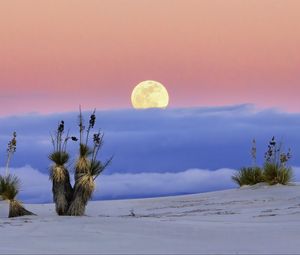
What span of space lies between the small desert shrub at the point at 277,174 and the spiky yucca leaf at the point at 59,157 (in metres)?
8.71

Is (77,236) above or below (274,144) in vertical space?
below

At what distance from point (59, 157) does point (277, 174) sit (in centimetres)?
907

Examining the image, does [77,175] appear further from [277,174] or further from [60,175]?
[277,174]

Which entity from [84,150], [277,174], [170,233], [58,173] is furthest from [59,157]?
[277,174]

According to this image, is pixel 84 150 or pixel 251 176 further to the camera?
pixel 251 176

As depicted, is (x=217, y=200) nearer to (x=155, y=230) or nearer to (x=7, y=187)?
(x=7, y=187)

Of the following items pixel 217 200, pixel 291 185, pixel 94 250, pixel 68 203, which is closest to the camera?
pixel 94 250

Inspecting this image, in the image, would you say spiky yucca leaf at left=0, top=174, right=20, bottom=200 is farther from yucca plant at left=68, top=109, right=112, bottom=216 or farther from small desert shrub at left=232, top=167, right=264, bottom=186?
small desert shrub at left=232, top=167, right=264, bottom=186

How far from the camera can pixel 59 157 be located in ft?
52.6

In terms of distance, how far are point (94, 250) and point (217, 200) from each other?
1175 cm

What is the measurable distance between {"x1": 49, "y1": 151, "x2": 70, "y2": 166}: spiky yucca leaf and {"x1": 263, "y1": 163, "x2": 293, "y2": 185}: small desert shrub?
8708 mm

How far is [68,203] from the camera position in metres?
16.1

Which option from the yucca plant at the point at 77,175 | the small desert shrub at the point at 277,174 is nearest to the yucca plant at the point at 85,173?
the yucca plant at the point at 77,175

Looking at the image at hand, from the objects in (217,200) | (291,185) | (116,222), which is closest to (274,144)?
(291,185)
